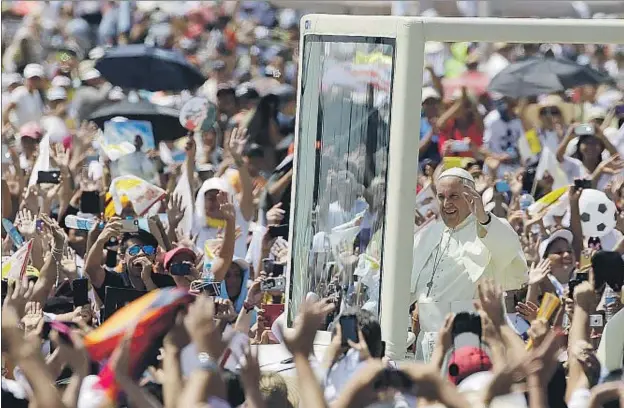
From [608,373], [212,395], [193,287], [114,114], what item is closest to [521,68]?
[114,114]

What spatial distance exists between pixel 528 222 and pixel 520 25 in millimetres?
3196

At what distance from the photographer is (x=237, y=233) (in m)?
8.84

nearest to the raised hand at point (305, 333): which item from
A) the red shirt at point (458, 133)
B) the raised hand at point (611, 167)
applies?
the raised hand at point (611, 167)

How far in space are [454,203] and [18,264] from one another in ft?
6.66

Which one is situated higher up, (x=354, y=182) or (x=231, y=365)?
(x=354, y=182)

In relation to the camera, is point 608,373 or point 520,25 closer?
point 608,373

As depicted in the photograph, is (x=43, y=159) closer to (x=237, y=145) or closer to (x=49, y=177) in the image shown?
(x=49, y=177)

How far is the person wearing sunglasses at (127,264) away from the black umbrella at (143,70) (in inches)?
242

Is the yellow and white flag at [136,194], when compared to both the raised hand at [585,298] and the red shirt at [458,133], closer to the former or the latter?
the raised hand at [585,298]

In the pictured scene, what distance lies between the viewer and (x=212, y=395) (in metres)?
4.73

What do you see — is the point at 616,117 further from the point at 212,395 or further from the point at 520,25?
the point at 212,395

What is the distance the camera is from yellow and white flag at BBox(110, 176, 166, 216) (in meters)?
9.22

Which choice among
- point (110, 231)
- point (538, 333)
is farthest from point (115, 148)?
point (538, 333)

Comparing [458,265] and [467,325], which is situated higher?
[458,265]
